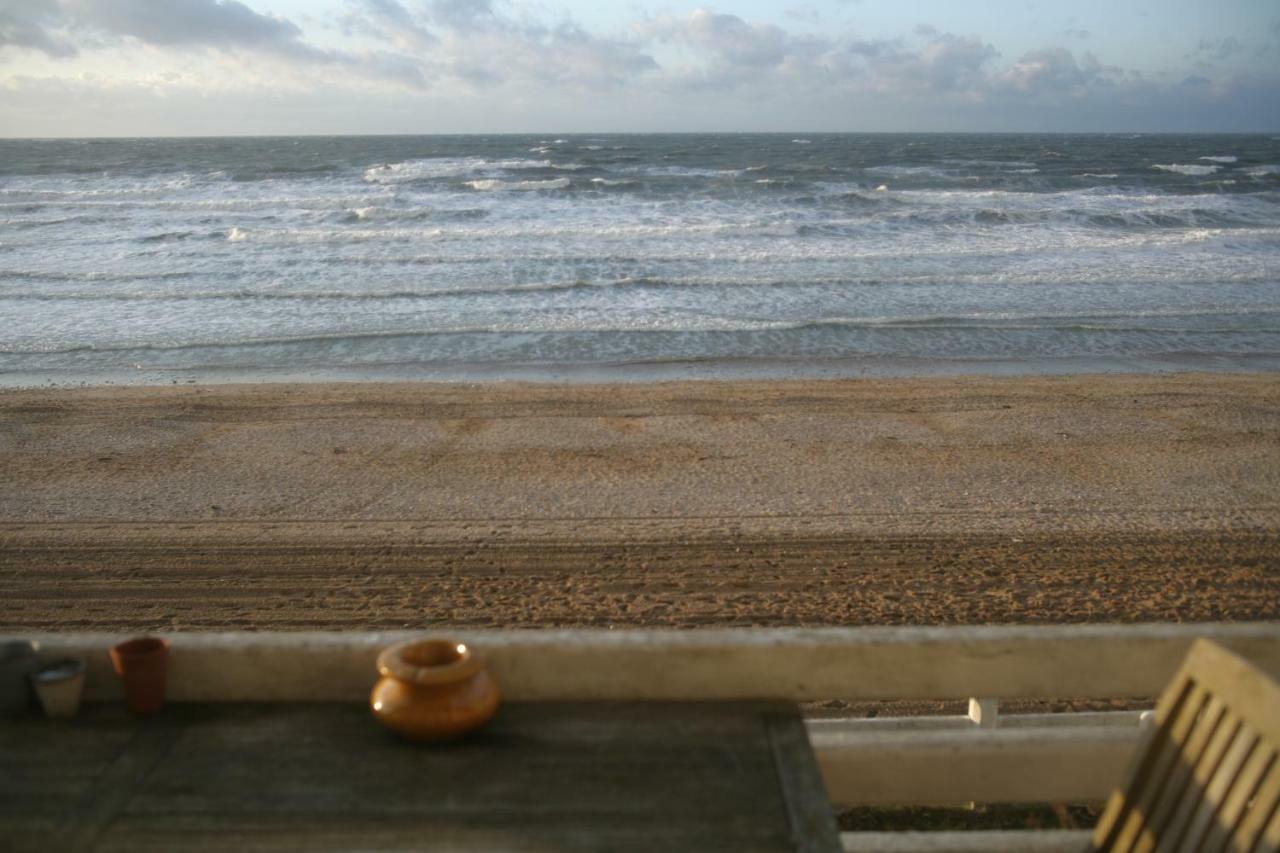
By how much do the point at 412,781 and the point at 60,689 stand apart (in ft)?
2.95

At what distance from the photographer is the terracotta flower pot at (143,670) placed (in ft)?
7.79

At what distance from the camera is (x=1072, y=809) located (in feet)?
12.4

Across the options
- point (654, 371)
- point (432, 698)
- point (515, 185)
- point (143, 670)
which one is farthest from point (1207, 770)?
point (515, 185)

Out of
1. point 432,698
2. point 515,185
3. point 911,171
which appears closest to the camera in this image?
point 432,698

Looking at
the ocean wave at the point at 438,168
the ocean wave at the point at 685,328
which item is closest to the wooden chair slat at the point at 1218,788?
the ocean wave at the point at 685,328

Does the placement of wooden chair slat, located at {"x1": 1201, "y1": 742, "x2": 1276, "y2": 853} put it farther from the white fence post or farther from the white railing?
the white fence post

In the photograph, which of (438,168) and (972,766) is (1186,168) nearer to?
(438,168)

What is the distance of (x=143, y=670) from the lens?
2.37 m

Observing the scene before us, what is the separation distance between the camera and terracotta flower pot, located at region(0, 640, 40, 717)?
94.0 inches

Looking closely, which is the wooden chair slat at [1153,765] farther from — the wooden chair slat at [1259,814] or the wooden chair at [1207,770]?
the wooden chair slat at [1259,814]

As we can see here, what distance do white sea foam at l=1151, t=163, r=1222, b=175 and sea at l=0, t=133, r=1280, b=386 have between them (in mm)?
10100

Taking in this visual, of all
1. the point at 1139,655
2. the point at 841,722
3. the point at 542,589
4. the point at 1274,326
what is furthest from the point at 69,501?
the point at 1274,326

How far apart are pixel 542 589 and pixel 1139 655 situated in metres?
Answer: 3.92

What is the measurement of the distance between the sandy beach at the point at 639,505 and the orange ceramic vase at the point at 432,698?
3231 millimetres
